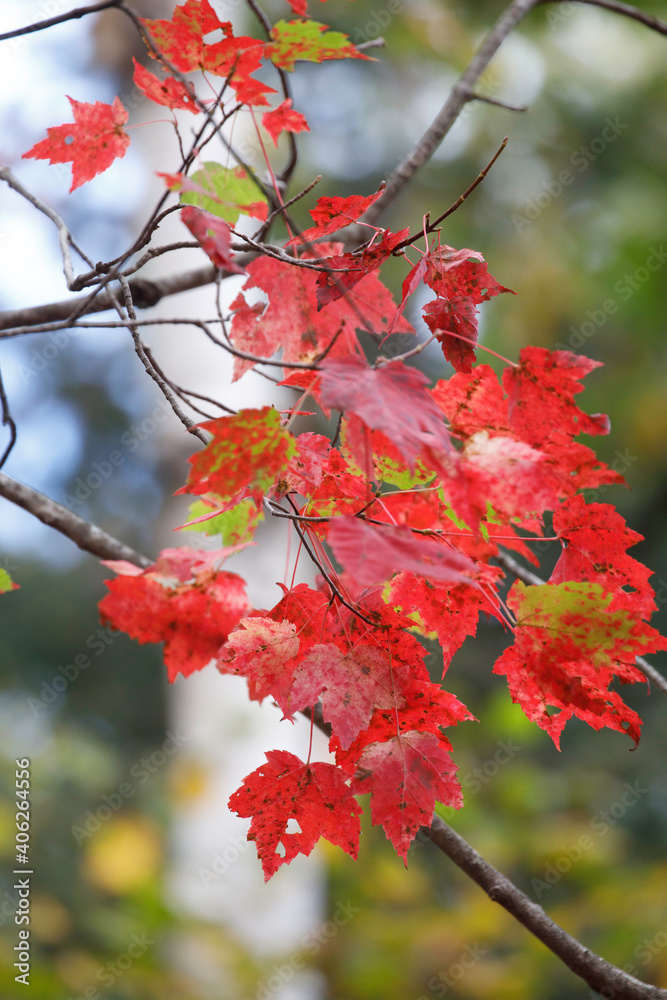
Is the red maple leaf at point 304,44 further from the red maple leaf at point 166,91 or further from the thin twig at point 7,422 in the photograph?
the thin twig at point 7,422

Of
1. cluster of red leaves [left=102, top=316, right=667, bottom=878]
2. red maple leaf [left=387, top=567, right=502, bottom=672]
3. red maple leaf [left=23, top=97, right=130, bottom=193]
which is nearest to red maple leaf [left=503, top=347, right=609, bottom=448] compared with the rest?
cluster of red leaves [left=102, top=316, right=667, bottom=878]

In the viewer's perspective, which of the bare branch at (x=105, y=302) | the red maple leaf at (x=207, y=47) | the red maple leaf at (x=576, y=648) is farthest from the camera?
the bare branch at (x=105, y=302)

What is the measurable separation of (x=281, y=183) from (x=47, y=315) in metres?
0.38

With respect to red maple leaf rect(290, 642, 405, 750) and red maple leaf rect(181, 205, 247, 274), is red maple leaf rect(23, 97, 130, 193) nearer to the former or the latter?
red maple leaf rect(181, 205, 247, 274)

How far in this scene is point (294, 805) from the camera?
60cm

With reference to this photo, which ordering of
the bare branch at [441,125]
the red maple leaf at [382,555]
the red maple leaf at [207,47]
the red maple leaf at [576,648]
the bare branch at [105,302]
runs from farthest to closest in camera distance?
1. the bare branch at [441,125]
2. the bare branch at [105,302]
3. the red maple leaf at [207,47]
4. the red maple leaf at [576,648]
5. the red maple leaf at [382,555]

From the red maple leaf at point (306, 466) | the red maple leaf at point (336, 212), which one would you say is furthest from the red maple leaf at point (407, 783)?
the red maple leaf at point (336, 212)

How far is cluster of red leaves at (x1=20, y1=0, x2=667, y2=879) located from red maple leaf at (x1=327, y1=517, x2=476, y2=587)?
5 cm

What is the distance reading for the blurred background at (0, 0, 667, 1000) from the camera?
1851 mm

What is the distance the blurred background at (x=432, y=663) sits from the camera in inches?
72.9

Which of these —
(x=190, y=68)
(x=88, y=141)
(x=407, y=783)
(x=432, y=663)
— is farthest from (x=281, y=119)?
(x=432, y=663)

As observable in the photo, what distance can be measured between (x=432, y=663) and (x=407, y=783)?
2.08 meters

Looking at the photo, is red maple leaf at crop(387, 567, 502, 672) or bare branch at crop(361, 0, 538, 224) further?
bare branch at crop(361, 0, 538, 224)

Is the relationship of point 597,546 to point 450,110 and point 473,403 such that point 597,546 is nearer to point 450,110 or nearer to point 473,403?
point 473,403
